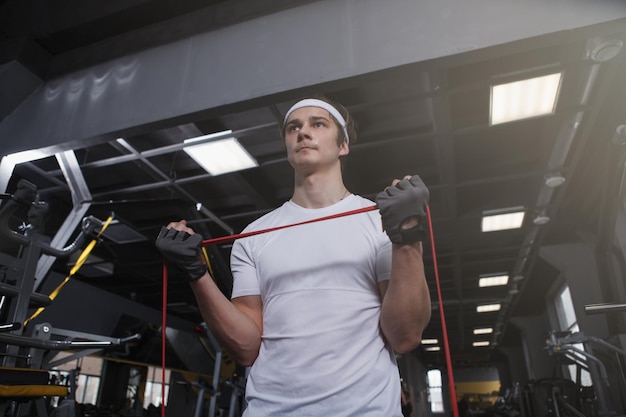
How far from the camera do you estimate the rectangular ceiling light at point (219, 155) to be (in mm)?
4777

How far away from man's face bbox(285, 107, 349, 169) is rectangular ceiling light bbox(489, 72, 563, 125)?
3.49m

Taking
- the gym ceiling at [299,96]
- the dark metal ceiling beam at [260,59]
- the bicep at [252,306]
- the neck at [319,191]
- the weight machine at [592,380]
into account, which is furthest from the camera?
the weight machine at [592,380]

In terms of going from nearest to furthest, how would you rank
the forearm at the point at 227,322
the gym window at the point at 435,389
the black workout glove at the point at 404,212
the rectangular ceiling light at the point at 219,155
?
the black workout glove at the point at 404,212
the forearm at the point at 227,322
the rectangular ceiling light at the point at 219,155
the gym window at the point at 435,389

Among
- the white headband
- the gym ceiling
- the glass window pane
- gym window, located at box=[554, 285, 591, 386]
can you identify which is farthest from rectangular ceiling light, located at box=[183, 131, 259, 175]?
the glass window pane

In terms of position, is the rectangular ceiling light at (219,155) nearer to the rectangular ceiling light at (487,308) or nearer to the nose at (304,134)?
the nose at (304,134)

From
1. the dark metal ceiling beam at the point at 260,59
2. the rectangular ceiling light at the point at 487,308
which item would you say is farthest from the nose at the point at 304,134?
the rectangular ceiling light at the point at 487,308

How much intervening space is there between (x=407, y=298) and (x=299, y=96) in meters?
2.40

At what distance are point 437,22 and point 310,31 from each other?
0.88 metres

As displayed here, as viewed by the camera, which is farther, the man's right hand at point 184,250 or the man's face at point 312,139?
the man's face at point 312,139

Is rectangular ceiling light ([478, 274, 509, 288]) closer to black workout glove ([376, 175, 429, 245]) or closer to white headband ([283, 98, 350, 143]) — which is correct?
white headband ([283, 98, 350, 143])

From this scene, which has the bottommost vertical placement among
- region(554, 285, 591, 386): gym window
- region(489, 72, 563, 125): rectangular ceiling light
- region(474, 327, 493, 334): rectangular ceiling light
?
region(554, 285, 591, 386): gym window

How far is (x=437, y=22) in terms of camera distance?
8.95 ft

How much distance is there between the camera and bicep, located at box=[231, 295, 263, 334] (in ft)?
3.60

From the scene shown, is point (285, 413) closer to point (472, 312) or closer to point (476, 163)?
point (476, 163)
